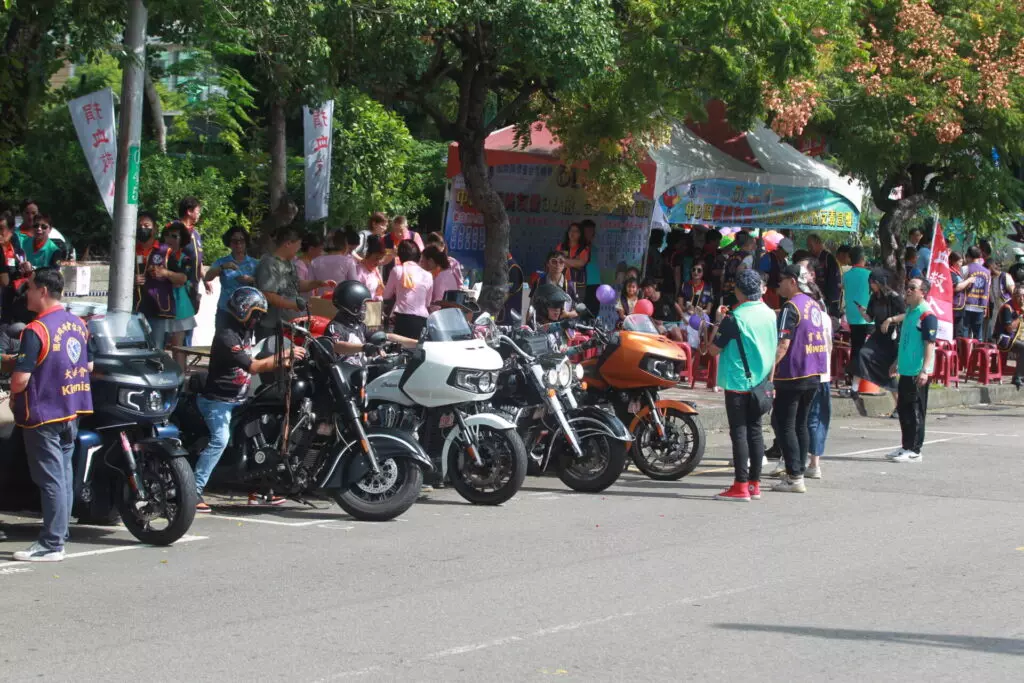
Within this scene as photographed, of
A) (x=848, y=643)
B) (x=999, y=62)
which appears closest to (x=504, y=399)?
(x=848, y=643)

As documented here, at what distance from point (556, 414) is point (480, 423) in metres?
0.76

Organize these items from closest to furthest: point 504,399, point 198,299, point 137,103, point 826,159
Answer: point 504,399, point 137,103, point 198,299, point 826,159

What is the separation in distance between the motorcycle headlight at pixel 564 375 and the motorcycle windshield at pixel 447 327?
736mm

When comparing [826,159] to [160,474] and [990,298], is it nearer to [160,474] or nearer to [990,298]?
[990,298]

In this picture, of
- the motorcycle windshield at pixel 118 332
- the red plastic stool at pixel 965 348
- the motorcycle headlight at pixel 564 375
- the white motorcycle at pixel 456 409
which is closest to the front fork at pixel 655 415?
the motorcycle headlight at pixel 564 375

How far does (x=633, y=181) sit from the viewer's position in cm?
1873

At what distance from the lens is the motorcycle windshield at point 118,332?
890cm

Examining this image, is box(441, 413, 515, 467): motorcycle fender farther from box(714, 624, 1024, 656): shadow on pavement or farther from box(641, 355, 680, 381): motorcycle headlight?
box(714, 624, 1024, 656): shadow on pavement

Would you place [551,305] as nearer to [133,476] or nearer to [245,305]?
[245,305]

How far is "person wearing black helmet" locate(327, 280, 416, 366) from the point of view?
34.4 feet

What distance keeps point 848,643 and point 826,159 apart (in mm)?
21865

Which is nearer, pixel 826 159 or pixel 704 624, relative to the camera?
pixel 704 624

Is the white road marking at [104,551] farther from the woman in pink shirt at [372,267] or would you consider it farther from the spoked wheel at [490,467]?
the woman in pink shirt at [372,267]

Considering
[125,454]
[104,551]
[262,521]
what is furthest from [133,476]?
[262,521]
